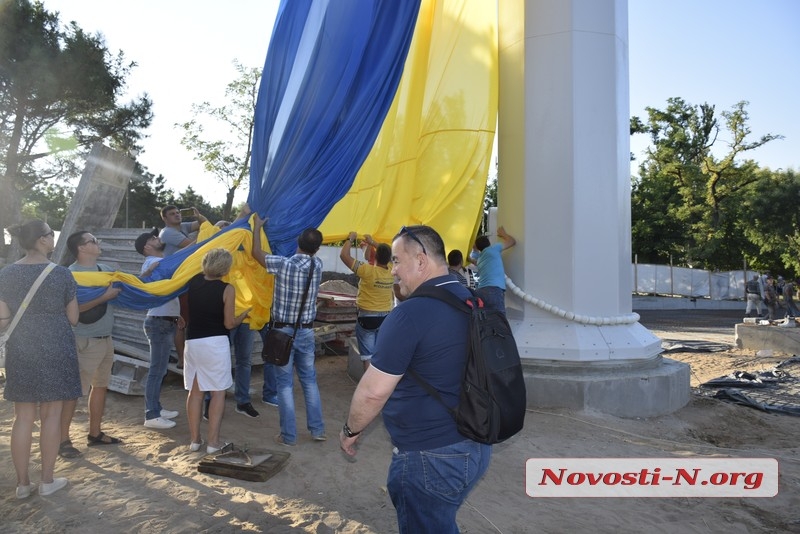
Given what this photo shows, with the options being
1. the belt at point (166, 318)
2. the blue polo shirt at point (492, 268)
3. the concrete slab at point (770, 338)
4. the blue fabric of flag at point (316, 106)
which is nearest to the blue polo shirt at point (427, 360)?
the blue fabric of flag at point (316, 106)

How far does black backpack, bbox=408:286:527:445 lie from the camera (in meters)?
2.06

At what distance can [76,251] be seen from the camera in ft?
14.7

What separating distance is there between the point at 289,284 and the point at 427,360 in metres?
2.74

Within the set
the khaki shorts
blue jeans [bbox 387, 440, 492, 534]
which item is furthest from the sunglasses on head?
the khaki shorts

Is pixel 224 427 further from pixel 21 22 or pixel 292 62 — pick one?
pixel 21 22

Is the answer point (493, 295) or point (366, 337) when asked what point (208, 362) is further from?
point (493, 295)

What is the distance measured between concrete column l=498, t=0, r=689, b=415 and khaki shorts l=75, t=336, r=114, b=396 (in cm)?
409

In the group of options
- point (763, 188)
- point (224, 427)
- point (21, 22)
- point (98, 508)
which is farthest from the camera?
point (763, 188)

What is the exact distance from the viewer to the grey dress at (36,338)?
3588 millimetres

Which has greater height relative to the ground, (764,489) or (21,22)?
(21,22)

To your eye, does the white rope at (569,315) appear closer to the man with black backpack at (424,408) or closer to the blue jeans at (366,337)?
the blue jeans at (366,337)

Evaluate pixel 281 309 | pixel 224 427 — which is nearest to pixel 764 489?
pixel 281 309

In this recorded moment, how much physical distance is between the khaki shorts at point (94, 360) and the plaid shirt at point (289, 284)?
1.39m

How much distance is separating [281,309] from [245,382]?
4.30 feet
